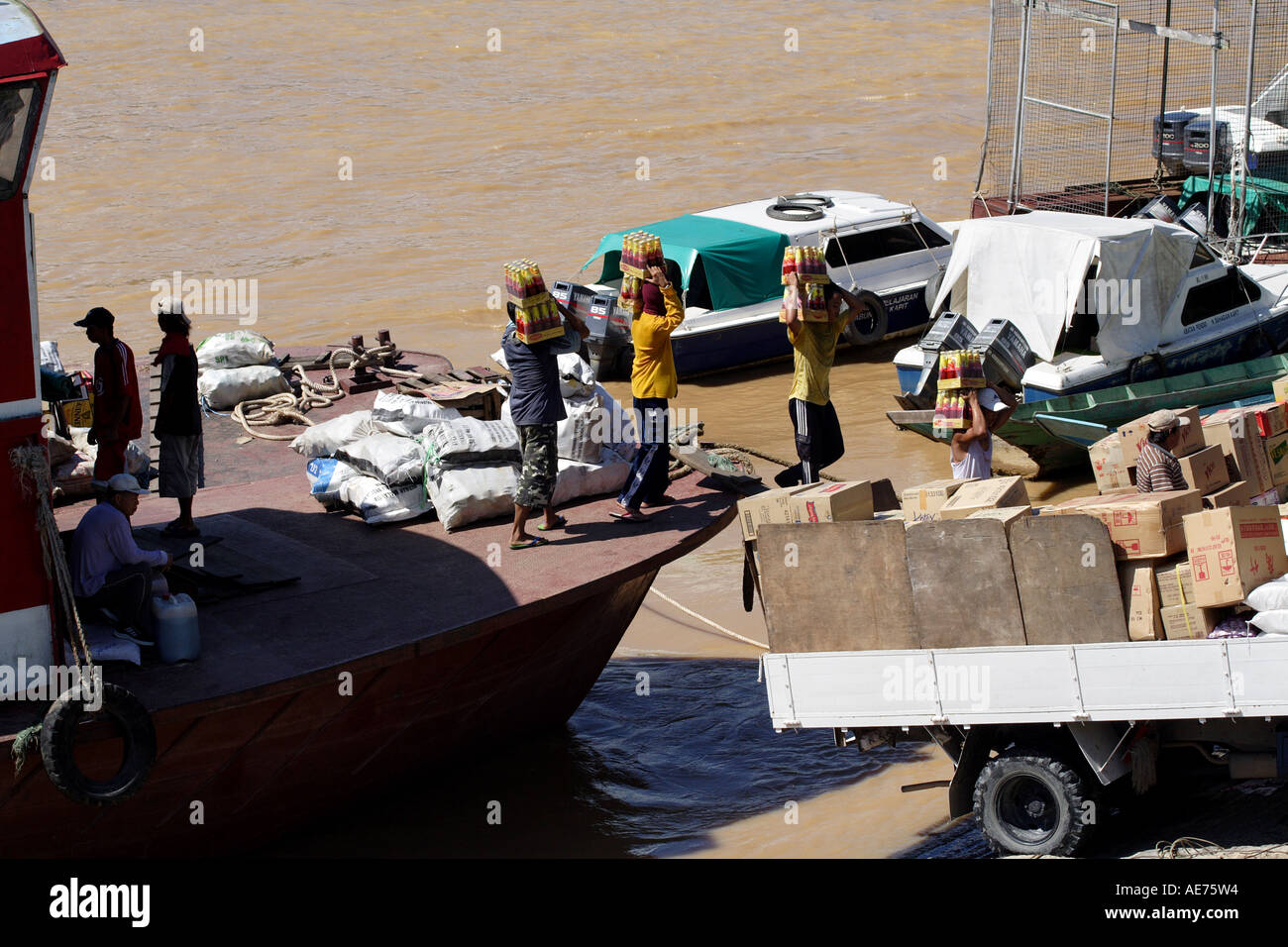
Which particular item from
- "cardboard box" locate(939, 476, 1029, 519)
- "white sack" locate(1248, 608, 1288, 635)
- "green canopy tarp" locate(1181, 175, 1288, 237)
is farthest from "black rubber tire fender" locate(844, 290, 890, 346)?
"white sack" locate(1248, 608, 1288, 635)

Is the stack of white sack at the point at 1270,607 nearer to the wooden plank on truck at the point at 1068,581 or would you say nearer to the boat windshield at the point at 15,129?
the wooden plank on truck at the point at 1068,581

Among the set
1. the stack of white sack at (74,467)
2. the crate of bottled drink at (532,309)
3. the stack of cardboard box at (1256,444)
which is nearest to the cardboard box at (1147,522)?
the stack of cardboard box at (1256,444)

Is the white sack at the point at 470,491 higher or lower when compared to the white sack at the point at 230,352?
lower

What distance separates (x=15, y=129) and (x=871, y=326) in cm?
1205

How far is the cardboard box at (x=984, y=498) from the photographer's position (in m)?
6.69

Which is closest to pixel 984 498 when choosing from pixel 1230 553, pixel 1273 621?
pixel 1230 553

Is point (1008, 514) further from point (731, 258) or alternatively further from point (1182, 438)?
point (731, 258)

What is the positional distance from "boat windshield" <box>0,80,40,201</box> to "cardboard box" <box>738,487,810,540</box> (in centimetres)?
353

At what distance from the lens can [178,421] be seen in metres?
7.87

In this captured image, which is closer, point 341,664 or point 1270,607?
point 1270,607

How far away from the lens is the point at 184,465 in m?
7.85

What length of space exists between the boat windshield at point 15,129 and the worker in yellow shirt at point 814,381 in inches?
178
